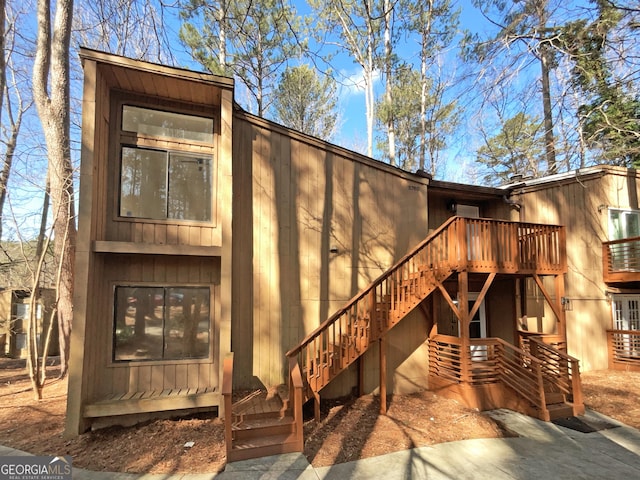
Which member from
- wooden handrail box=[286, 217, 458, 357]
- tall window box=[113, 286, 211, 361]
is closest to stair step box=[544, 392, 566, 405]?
wooden handrail box=[286, 217, 458, 357]

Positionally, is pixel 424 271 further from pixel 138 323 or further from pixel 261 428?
pixel 138 323

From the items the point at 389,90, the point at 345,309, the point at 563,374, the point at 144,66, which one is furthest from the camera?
→ the point at 389,90

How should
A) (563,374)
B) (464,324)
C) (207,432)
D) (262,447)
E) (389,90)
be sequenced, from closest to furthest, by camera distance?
(262,447) < (207,432) < (464,324) < (563,374) < (389,90)

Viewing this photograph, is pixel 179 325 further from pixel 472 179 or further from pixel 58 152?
pixel 472 179

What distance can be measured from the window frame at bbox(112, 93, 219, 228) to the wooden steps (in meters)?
3.06

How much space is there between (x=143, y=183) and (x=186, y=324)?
2529 millimetres

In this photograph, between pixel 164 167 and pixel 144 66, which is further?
pixel 164 167

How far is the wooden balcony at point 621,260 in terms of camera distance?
972 cm

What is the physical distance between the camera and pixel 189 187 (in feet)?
20.0

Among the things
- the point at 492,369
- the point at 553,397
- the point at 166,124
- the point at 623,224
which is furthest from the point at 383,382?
the point at 623,224

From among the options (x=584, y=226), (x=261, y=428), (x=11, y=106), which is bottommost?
(x=261, y=428)

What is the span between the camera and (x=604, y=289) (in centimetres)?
1031

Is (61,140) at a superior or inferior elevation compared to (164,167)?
superior

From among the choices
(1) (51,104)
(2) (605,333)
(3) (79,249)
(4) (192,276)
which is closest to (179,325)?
(4) (192,276)
